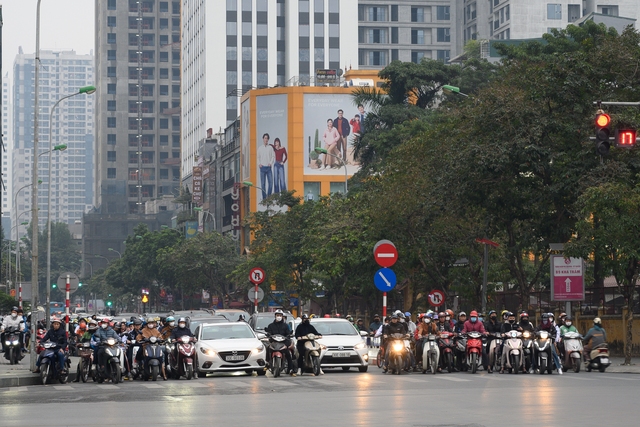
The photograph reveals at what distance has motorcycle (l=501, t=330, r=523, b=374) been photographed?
92.0ft

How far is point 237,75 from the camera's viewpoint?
130 m

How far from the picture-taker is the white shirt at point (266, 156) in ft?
321

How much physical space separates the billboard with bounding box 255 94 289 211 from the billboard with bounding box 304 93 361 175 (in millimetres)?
1793

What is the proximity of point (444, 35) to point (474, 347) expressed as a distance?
12097 cm

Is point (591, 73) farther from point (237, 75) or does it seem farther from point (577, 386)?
point (237, 75)

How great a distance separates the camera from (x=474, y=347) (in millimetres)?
28547

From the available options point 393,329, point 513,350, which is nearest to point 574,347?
point 513,350

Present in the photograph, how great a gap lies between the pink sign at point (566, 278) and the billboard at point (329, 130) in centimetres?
6512

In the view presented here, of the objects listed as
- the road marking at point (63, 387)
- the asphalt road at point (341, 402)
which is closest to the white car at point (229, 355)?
the asphalt road at point (341, 402)

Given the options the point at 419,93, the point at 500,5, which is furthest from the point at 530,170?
the point at 500,5

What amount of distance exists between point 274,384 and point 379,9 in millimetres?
123579

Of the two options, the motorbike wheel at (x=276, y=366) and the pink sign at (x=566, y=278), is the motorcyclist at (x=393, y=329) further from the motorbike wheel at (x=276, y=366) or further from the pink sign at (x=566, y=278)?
the pink sign at (x=566, y=278)

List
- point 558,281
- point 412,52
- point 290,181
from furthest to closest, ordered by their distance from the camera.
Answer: point 412,52 < point 290,181 < point 558,281

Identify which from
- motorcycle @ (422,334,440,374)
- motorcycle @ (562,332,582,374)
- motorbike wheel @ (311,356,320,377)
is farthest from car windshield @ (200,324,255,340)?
motorcycle @ (562,332,582,374)
